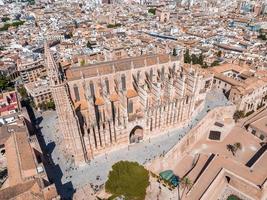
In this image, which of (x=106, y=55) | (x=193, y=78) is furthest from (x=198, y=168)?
(x=106, y=55)

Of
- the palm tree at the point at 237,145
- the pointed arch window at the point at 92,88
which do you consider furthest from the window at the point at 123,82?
the palm tree at the point at 237,145

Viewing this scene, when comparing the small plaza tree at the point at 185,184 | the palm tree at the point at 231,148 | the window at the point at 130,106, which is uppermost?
the window at the point at 130,106

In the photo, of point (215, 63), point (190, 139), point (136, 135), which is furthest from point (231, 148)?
point (215, 63)

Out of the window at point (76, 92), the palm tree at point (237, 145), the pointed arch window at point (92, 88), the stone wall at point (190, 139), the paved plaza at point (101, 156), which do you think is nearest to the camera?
the paved plaza at point (101, 156)

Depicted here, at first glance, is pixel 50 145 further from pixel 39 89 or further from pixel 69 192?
pixel 39 89

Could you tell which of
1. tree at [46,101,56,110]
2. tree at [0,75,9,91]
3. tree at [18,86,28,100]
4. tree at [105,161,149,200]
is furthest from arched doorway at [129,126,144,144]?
tree at [0,75,9,91]

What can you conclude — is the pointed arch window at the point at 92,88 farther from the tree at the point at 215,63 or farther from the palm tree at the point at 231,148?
the tree at the point at 215,63

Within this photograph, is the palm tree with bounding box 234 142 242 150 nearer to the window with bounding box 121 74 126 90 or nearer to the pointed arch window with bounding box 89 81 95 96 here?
the window with bounding box 121 74 126 90
